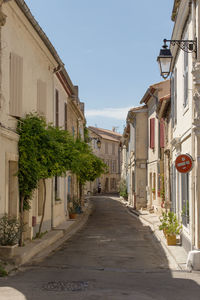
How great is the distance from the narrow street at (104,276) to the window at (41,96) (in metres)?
4.16

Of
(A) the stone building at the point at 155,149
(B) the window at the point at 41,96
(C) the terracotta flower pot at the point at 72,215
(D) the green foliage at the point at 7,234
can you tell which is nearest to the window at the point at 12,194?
(D) the green foliage at the point at 7,234

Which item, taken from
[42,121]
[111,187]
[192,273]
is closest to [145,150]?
[42,121]

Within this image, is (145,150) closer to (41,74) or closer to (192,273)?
(41,74)

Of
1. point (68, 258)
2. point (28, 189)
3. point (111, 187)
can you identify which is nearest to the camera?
point (68, 258)

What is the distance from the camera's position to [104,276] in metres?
8.07

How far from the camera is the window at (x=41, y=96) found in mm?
13689

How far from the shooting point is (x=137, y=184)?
29.5 meters

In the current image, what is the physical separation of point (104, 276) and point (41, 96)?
7.34 metres

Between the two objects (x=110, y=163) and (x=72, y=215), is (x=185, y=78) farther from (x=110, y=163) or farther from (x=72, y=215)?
(x=110, y=163)

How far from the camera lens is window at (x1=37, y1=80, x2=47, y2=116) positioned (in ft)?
44.9

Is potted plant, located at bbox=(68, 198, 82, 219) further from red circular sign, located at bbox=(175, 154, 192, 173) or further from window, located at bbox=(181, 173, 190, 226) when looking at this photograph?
red circular sign, located at bbox=(175, 154, 192, 173)

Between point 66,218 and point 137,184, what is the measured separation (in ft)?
33.1

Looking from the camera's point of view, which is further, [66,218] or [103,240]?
[66,218]

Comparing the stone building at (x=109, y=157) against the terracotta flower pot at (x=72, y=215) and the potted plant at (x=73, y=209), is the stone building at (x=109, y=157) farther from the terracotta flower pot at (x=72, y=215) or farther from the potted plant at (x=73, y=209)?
the terracotta flower pot at (x=72, y=215)
